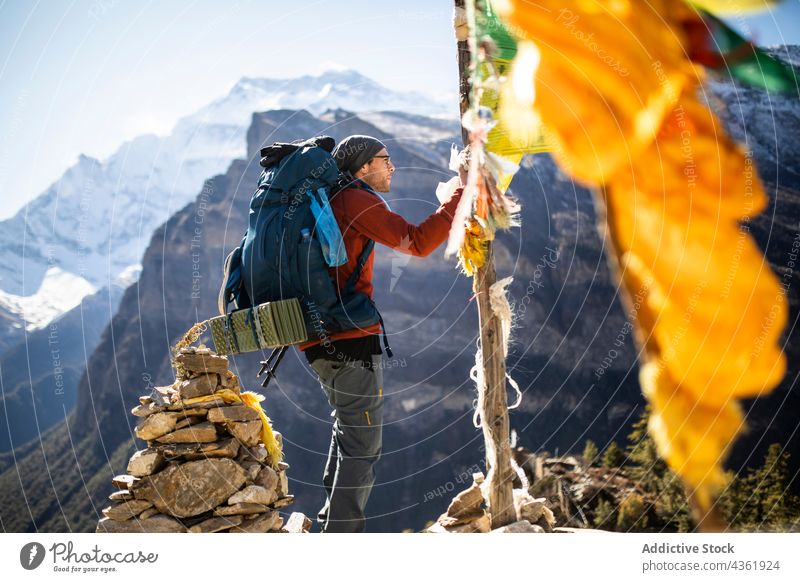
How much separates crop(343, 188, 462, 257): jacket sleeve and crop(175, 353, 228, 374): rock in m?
1.58

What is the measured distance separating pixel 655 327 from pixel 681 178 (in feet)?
3.80

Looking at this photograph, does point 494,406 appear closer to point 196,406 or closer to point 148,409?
point 196,406

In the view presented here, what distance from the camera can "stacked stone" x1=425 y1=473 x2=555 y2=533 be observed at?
455 centimetres

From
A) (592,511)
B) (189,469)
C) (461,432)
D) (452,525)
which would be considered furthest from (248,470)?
(461,432)

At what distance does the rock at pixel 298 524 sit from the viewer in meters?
4.92

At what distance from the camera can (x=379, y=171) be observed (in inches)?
155

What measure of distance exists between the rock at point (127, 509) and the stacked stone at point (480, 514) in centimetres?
200

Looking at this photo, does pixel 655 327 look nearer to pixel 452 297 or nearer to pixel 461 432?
pixel 461 432

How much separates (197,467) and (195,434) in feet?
0.71

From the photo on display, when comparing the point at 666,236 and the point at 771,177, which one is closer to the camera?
the point at 666,236

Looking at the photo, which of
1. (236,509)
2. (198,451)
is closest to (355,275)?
(198,451)

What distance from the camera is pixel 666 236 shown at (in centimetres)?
493
